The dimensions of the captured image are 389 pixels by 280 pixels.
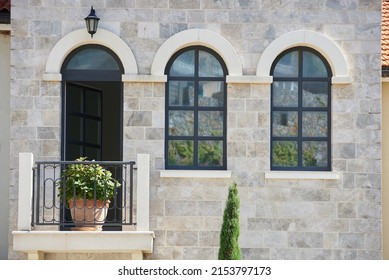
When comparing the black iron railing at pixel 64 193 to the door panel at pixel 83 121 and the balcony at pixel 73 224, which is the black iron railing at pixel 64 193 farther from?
the door panel at pixel 83 121

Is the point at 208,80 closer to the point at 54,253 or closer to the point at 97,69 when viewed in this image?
the point at 97,69

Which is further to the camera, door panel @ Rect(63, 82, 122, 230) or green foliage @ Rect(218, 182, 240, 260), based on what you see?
door panel @ Rect(63, 82, 122, 230)

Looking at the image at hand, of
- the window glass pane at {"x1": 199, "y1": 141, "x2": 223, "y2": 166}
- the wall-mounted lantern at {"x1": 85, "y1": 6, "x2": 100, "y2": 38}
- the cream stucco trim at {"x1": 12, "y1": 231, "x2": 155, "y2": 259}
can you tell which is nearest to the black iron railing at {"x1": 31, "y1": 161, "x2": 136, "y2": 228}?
the cream stucco trim at {"x1": 12, "y1": 231, "x2": 155, "y2": 259}

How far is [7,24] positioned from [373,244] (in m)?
7.32

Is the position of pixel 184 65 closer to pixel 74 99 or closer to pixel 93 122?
pixel 74 99

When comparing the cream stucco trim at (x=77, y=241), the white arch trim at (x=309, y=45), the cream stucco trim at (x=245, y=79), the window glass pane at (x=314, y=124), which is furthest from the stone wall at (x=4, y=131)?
the window glass pane at (x=314, y=124)

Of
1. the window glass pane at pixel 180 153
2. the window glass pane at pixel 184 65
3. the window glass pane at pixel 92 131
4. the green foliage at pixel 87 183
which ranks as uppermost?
the window glass pane at pixel 184 65

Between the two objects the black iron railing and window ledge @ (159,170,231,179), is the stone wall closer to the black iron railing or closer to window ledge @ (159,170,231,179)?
the black iron railing

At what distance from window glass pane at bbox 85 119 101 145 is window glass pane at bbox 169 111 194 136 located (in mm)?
2134

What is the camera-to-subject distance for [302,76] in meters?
21.1

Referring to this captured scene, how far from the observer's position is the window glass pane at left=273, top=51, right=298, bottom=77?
2105 centimetres

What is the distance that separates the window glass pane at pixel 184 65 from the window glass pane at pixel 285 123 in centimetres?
163

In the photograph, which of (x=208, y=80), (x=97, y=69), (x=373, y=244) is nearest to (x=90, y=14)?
(x=97, y=69)

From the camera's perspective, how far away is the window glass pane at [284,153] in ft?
68.7
